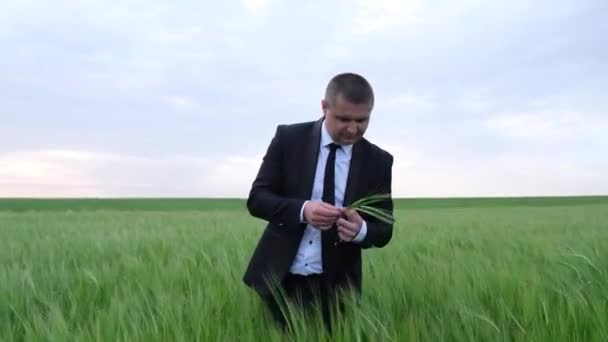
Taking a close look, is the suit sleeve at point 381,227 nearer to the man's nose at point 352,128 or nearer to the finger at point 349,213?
the finger at point 349,213

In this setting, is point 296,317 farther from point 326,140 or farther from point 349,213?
point 326,140

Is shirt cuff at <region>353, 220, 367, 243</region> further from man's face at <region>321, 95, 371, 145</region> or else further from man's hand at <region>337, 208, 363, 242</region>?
man's face at <region>321, 95, 371, 145</region>

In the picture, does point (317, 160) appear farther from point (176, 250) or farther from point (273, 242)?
point (176, 250)

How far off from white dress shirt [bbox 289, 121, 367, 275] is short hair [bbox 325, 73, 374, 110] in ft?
Answer: 0.80

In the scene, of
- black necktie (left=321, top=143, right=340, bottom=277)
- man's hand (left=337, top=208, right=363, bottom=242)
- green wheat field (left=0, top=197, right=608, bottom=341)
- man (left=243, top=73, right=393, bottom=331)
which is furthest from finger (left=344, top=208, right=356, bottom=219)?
green wheat field (left=0, top=197, right=608, bottom=341)

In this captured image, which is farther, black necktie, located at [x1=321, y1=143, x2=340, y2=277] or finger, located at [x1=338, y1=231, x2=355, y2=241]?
black necktie, located at [x1=321, y1=143, x2=340, y2=277]

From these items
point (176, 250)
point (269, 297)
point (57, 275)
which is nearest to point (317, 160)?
point (269, 297)

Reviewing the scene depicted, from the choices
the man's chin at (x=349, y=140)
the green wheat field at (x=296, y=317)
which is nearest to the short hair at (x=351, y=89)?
the man's chin at (x=349, y=140)

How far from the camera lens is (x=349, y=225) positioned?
6.77ft

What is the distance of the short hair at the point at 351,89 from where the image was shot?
2.04m

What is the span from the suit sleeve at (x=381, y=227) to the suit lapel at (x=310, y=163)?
11.4 inches

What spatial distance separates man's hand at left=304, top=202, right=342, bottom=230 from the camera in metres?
1.97

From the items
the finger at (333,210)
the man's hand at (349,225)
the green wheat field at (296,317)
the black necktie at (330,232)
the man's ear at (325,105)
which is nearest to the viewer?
the green wheat field at (296,317)

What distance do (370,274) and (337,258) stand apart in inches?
37.8
